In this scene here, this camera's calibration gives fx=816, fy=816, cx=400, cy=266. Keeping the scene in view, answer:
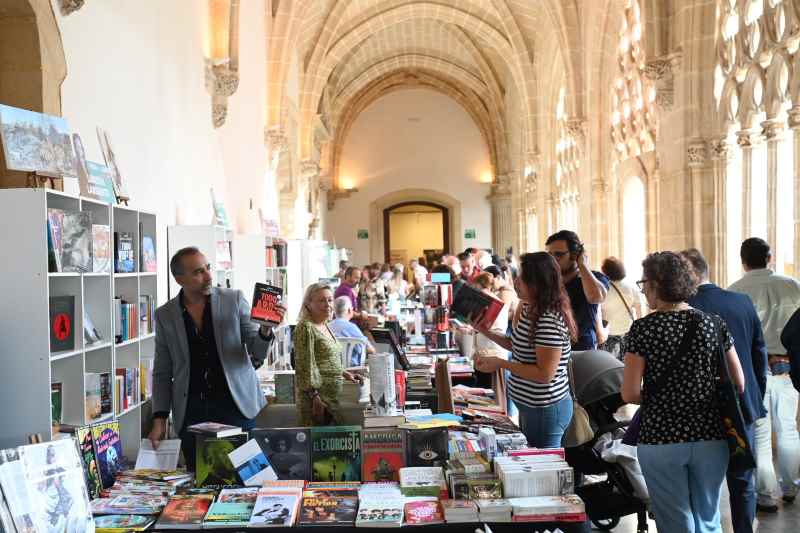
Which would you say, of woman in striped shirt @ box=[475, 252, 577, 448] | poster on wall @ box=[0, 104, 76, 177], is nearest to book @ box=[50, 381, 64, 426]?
poster on wall @ box=[0, 104, 76, 177]

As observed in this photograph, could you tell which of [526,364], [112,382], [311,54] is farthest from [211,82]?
[311,54]

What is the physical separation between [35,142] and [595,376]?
114 inches

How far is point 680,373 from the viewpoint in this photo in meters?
3.08

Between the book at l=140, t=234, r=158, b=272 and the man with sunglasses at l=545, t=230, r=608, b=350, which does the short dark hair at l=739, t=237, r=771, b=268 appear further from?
the book at l=140, t=234, r=158, b=272

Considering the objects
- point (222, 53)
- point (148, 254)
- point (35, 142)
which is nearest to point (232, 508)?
point (35, 142)

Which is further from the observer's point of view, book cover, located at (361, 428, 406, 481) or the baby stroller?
the baby stroller

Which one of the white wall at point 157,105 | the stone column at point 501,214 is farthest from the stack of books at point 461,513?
the stone column at point 501,214

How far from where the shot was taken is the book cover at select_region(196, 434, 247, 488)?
9.75ft

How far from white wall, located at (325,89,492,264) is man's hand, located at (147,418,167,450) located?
25.7 metres

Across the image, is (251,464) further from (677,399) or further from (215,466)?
(677,399)

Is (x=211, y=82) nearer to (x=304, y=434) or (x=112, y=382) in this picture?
(x=112, y=382)

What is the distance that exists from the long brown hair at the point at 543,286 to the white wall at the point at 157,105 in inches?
124

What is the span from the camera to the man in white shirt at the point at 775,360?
4.75 meters

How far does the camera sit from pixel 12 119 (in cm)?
381
